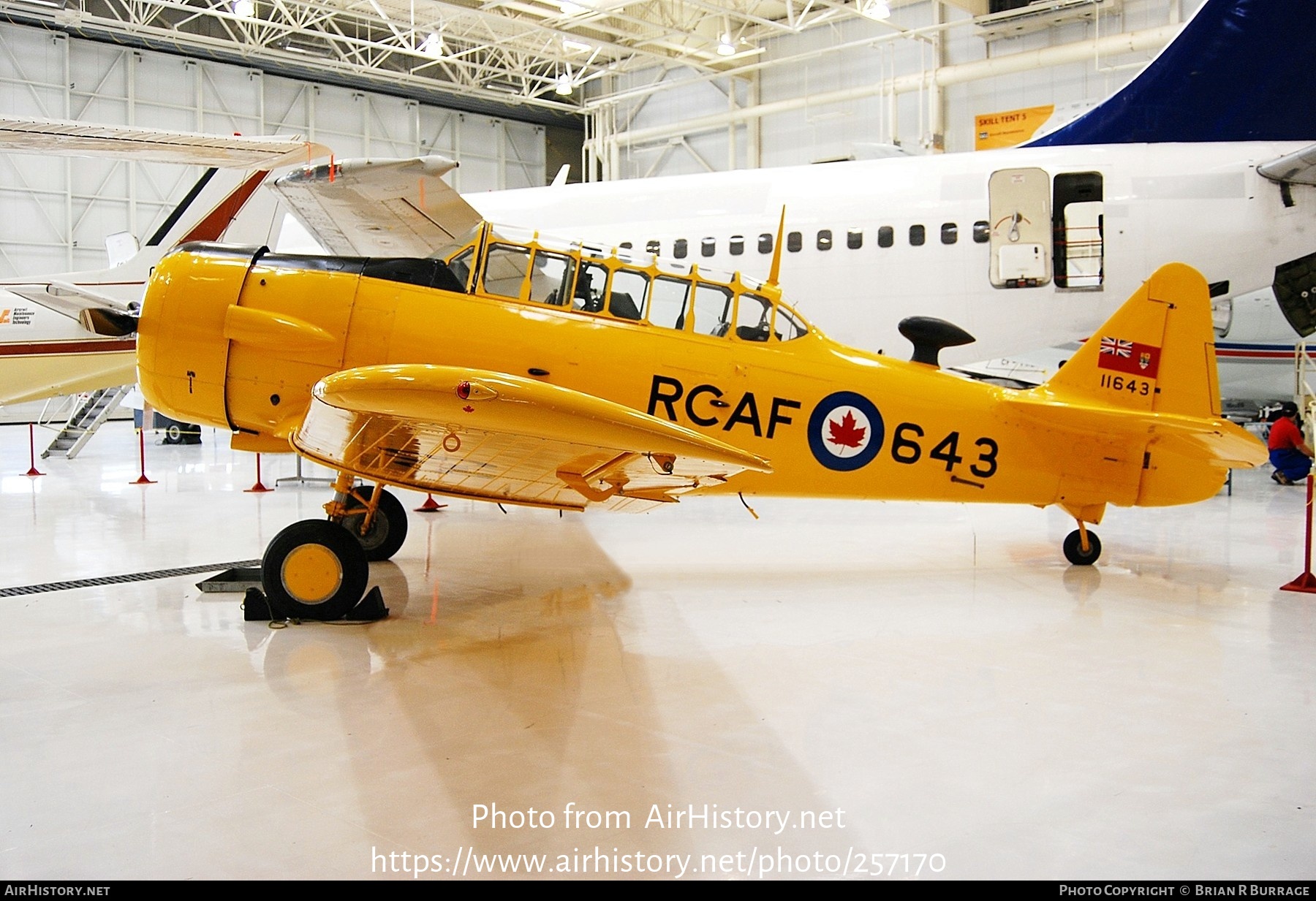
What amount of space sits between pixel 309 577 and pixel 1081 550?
5.56 m

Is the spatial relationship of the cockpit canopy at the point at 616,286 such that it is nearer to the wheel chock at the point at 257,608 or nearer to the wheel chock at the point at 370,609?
the wheel chock at the point at 370,609

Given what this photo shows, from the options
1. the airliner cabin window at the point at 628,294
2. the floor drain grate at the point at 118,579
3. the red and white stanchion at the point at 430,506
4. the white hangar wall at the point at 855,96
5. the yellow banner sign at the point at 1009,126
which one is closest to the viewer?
the airliner cabin window at the point at 628,294

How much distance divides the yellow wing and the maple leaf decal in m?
1.05

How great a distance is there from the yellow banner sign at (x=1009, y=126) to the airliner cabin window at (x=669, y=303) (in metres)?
18.9

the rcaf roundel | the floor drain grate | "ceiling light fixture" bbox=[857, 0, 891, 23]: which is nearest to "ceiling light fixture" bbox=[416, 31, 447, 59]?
"ceiling light fixture" bbox=[857, 0, 891, 23]

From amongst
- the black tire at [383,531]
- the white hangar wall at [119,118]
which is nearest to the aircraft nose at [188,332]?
the black tire at [383,531]

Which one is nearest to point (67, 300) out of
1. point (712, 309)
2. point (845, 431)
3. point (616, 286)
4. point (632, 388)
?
point (616, 286)

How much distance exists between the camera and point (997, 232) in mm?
10594

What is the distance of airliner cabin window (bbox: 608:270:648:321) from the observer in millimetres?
5902

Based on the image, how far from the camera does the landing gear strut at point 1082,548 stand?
717 cm

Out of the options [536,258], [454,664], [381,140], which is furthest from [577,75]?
[454,664]

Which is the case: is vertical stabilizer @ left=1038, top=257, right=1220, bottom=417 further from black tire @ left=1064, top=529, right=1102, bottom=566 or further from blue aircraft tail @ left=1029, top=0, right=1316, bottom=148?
blue aircraft tail @ left=1029, top=0, right=1316, bottom=148

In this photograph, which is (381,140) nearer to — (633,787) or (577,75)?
(577,75)

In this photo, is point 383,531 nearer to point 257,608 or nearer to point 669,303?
point 257,608
